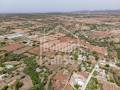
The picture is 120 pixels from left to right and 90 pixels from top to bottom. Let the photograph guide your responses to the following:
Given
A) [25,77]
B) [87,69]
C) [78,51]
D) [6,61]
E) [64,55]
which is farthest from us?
[78,51]

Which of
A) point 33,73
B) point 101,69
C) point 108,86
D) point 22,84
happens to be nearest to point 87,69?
point 101,69

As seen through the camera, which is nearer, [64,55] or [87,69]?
[87,69]

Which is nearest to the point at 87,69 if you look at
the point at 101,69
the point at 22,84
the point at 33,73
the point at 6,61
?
the point at 101,69

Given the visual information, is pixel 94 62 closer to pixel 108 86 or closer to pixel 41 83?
pixel 108 86

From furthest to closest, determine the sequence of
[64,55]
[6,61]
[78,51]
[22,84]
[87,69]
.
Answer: [78,51] → [64,55] → [6,61] → [87,69] → [22,84]

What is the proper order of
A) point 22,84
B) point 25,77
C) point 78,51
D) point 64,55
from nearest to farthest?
point 22,84 → point 25,77 → point 64,55 → point 78,51

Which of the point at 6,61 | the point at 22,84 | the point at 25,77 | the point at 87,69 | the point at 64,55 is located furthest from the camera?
the point at 64,55

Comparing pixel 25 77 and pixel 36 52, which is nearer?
pixel 25 77

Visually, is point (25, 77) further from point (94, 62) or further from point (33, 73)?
point (94, 62)
